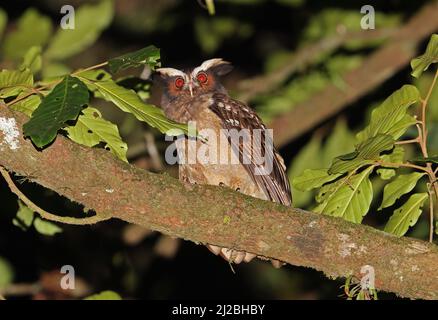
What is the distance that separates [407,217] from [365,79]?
335 cm

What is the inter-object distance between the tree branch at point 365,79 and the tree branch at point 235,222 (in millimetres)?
3188

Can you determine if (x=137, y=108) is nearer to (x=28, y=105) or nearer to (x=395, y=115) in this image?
(x=28, y=105)

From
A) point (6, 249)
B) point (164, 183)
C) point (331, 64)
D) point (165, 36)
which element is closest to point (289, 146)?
point (331, 64)

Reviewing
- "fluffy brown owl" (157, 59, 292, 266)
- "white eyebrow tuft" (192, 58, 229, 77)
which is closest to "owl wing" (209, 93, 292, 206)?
"fluffy brown owl" (157, 59, 292, 266)

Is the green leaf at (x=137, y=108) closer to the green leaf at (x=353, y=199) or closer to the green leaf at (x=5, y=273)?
the green leaf at (x=353, y=199)

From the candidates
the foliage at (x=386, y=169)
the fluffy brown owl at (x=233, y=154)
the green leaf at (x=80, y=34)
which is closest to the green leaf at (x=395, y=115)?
the foliage at (x=386, y=169)

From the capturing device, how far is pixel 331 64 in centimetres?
770

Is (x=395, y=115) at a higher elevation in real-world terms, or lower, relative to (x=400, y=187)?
higher

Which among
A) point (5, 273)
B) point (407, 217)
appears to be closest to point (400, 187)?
point (407, 217)

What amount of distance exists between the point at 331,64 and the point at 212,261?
2750 mm

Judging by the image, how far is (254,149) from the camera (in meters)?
5.32

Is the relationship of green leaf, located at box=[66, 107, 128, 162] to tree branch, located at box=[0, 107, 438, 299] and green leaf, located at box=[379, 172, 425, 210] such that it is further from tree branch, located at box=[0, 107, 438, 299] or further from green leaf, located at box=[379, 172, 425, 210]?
green leaf, located at box=[379, 172, 425, 210]

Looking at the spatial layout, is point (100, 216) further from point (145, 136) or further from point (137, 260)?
point (137, 260)

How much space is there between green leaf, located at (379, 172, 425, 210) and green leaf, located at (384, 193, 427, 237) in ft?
0.22
